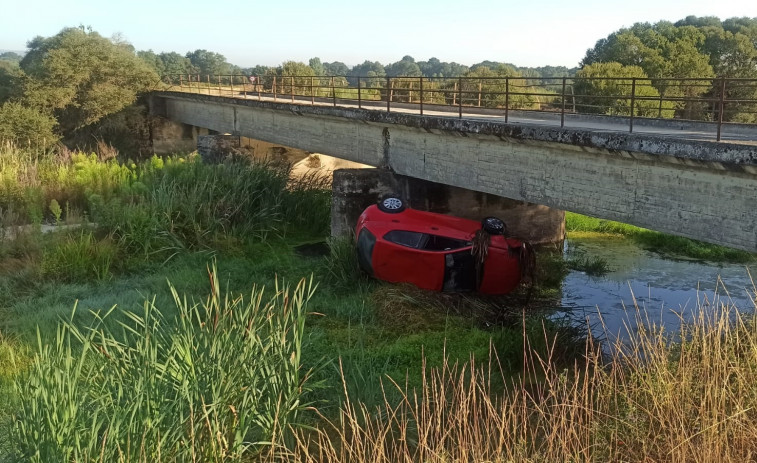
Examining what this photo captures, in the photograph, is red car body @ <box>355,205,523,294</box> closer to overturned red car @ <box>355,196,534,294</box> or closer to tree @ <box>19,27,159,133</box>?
overturned red car @ <box>355,196,534,294</box>

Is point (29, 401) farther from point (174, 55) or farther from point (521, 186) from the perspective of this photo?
point (174, 55)

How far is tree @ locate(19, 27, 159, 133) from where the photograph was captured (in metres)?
30.9

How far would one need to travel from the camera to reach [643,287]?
1533 cm

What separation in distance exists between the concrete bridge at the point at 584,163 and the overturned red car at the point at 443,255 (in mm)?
1156

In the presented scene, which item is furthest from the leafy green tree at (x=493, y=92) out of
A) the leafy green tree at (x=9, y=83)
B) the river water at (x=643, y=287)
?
the leafy green tree at (x=9, y=83)

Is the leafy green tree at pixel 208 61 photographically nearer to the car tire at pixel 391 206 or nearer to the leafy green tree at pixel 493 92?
A: the leafy green tree at pixel 493 92

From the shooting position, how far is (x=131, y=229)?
15359 mm

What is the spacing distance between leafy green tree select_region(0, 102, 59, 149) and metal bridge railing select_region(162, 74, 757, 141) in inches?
292

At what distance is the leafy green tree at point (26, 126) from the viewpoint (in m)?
27.8

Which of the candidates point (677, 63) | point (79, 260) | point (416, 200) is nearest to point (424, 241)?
point (416, 200)

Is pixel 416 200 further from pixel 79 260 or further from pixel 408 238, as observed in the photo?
pixel 79 260

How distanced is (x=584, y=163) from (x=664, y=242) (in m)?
9.39

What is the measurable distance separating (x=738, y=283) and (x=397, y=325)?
922 centimetres

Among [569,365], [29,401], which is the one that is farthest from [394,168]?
[29,401]
